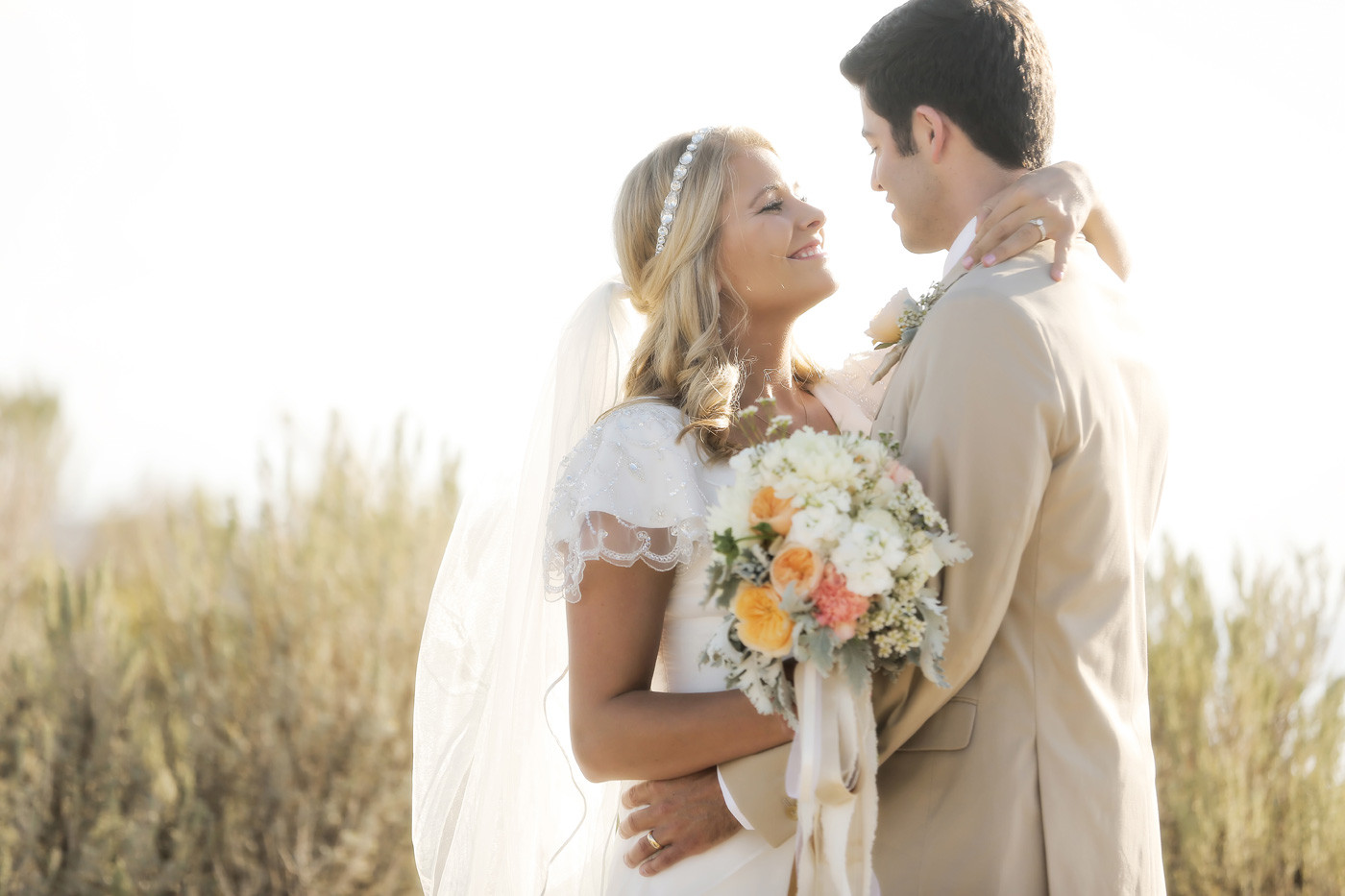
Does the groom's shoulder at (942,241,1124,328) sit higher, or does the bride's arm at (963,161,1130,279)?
the bride's arm at (963,161,1130,279)

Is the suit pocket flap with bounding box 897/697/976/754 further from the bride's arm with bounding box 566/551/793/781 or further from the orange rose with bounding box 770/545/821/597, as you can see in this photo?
the orange rose with bounding box 770/545/821/597

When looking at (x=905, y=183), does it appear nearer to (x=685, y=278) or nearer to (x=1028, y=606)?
(x=685, y=278)

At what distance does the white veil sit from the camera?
10.3 feet

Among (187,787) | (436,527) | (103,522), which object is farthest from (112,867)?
(103,522)

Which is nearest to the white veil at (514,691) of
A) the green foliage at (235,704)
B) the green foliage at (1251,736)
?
the green foliage at (235,704)

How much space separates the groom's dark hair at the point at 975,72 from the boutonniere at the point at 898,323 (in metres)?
0.40

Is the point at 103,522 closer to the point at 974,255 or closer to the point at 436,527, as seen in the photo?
the point at 436,527

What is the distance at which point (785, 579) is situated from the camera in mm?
1818

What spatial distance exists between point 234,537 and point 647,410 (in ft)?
13.4

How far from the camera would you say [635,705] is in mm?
2520

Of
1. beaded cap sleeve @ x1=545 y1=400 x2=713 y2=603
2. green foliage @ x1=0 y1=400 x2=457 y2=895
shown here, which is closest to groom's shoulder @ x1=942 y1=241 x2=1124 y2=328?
beaded cap sleeve @ x1=545 y1=400 x2=713 y2=603

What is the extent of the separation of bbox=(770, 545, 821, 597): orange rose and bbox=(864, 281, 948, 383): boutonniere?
0.71 m

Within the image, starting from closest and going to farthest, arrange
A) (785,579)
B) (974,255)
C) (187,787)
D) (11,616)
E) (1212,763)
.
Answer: (785,579)
(974,255)
(1212,763)
(187,787)
(11,616)

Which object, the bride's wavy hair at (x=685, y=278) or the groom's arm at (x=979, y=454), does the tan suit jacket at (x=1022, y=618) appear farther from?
the bride's wavy hair at (x=685, y=278)
